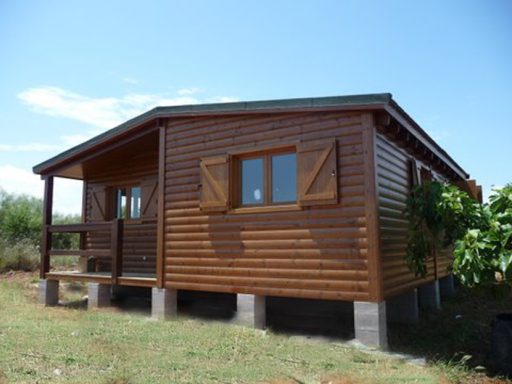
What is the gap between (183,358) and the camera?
514 cm

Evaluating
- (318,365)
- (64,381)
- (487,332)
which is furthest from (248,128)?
(487,332)

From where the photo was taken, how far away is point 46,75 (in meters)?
8.01

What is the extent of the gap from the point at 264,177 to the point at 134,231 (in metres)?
5.09

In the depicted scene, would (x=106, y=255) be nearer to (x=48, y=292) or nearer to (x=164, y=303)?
(x=164, y=303)

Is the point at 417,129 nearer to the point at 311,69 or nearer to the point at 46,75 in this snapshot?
the point at 311,69

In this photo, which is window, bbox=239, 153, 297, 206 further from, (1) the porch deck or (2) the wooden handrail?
(2) the wooden handrail

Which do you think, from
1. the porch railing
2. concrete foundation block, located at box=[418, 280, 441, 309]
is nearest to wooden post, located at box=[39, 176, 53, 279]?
the porch railing

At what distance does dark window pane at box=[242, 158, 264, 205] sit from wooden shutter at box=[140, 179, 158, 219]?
3.62 meters

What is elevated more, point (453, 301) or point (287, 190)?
point (287, 190)

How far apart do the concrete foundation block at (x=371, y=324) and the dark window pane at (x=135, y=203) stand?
22.8ft

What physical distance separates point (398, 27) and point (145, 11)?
516cm

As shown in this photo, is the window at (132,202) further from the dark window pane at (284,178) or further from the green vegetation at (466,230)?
the green vegetation at (466,230)

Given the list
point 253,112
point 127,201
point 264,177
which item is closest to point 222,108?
point 253,112

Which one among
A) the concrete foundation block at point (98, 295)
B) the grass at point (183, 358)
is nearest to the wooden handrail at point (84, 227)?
the concrete foundation block at point (98, 295)
